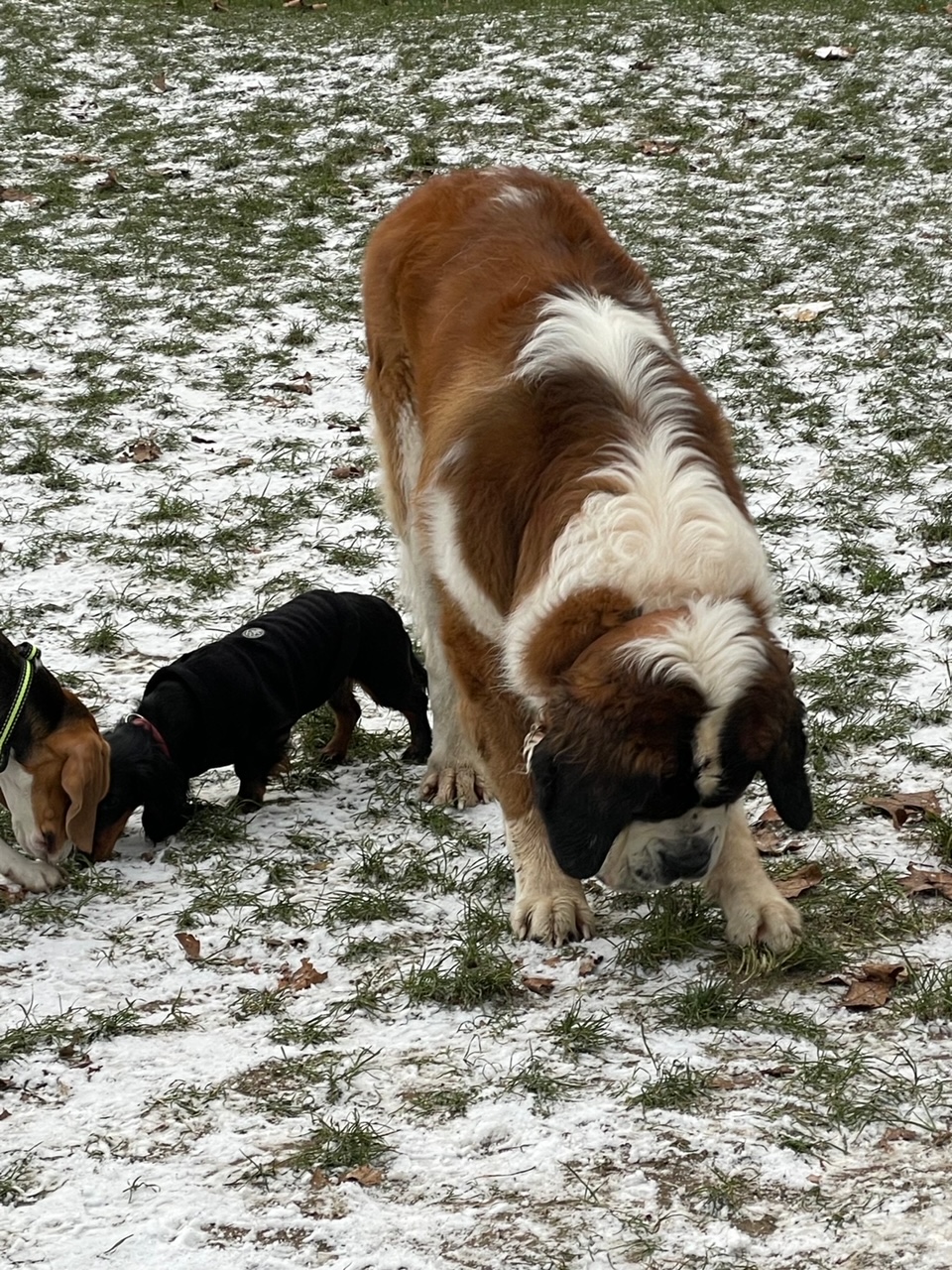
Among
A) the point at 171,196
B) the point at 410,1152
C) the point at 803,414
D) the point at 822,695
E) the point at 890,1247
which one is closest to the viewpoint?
the point at 890,1247

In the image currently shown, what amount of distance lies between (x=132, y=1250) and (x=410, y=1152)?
24.8 inches

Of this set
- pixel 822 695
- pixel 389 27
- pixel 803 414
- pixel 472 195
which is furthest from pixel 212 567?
pixel 389 27

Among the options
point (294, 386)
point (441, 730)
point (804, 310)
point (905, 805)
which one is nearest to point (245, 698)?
point (441, 730)

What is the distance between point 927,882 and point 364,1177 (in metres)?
1.89

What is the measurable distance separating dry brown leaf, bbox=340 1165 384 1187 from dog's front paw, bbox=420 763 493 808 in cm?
195

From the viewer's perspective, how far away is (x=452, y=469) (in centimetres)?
414

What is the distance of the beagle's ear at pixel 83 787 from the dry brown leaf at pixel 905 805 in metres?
2.50

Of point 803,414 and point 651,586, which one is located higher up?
point 651,586

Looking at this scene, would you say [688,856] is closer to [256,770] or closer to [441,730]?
[441,730]

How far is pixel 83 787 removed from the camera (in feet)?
14.9

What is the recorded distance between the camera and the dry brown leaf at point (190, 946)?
4.01 m

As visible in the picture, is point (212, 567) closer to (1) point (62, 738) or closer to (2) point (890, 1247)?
(1) point (62, 738)

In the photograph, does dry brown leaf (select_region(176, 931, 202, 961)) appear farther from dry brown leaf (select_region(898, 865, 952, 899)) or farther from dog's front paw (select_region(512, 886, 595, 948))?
dry brown leaf (select_region(898, 865, 952, 899))

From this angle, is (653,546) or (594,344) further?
(594,344)
